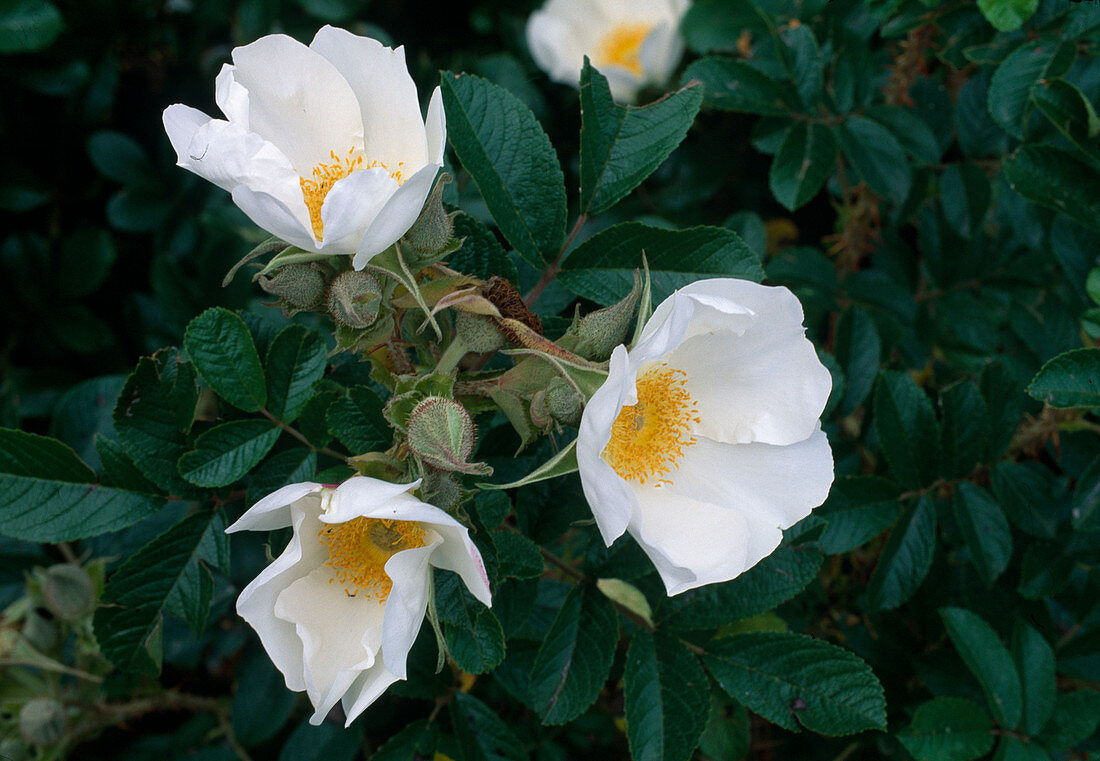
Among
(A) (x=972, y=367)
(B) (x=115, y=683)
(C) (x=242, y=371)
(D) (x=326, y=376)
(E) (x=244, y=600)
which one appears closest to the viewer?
(E) (x=244, y=600)

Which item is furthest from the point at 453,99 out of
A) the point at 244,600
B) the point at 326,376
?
the point at 244,600

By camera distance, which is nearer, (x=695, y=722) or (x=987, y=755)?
(x=695, y=722)

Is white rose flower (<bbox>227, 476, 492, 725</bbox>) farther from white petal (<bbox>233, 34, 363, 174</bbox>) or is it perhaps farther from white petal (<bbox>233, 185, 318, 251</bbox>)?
white petal (<bbox>233, 34, 363, 174</bbox>)

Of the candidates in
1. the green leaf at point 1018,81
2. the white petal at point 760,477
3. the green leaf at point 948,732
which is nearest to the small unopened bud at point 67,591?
the white petal at point 760,477

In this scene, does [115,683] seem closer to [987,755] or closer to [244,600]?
[244,600]

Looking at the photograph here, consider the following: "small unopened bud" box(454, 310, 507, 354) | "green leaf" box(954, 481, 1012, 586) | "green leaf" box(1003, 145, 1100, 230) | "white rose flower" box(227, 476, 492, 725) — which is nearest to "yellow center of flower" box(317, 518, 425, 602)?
"white rose flower" box(227, 476, 492, 725)

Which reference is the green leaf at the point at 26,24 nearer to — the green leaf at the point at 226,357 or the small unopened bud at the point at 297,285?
the green leaf at the point at 226,357
